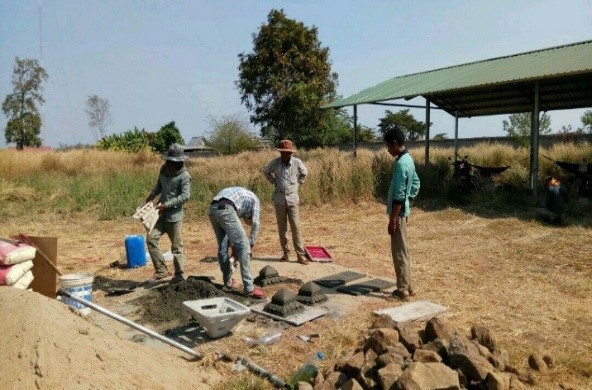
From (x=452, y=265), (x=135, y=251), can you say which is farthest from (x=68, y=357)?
(x=452, y=265)

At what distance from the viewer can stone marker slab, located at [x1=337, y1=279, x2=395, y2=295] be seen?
5762 millimetres

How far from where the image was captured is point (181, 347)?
383 centimetres

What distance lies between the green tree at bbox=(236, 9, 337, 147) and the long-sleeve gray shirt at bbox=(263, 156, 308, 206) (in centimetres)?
1229

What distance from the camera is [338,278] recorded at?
6.30 meters

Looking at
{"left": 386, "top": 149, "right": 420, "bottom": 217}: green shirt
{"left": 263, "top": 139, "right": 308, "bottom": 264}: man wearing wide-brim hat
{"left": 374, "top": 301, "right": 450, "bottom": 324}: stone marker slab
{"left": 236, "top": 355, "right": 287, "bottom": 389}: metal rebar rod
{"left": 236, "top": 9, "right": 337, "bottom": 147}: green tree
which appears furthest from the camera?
{"left": 236, "top": 9, "right": 337, "bottom": 147}: green tree

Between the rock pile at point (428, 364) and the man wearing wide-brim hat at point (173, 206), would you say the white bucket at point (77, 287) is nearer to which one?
the man wearing wide-brim hat at point (173, 206)

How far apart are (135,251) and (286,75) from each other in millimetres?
13564

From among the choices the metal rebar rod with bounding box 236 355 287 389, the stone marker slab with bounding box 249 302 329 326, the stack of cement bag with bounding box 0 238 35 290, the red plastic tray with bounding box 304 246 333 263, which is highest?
the stack of cement bag with bounding box 0 238 35 290

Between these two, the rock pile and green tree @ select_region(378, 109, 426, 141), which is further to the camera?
green tree @ select_region(378, 109, 426, 141)

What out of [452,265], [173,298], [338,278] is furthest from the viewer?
[452,265]

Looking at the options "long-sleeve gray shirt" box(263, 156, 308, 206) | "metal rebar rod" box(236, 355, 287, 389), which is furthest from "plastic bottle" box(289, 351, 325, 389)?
"long-sleeve gray shirt" box(263, 156, 308, 206)

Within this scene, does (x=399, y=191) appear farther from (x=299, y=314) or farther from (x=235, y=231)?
(x=235, y=231)

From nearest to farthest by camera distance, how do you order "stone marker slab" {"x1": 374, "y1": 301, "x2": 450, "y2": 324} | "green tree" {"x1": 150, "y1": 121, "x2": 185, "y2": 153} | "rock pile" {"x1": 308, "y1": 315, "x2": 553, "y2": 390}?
1. "rock pile" {"x1": 308, "y1": 315, "x2": 553, "y2": 390}
2. "stone marker slab" {"x1": 374, "y1": 301, "x2": 450, "y2": 324}
3. "green tree" {"x1": 150, "y1": 121, "x2": 185, "y2": 153}

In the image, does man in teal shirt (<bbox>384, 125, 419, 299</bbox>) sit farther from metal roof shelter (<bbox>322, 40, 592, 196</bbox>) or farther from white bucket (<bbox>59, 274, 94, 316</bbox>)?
metal roof shelter (<bbox>322, 40, 592, 196</bbox>)
